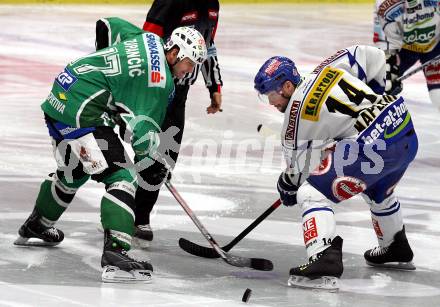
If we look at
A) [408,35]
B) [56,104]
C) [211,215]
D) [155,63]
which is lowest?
[211,215]

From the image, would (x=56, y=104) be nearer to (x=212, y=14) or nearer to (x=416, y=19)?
(x=212, y=14)

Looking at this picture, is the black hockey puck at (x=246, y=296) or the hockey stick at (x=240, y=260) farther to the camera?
the hockey stick at (x=240, y=260)

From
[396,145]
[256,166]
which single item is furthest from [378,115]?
[256,166]

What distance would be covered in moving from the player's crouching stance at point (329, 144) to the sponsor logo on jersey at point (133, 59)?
0.53 meters

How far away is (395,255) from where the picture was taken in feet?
17.5

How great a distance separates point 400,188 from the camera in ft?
23.4

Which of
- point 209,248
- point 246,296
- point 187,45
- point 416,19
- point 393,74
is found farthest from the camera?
point 393,74

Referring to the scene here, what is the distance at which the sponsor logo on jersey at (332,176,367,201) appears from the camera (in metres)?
4.89

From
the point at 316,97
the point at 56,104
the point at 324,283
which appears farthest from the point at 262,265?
the point at 56,104

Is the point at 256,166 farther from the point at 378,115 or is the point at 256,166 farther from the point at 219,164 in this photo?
the point at 378,115

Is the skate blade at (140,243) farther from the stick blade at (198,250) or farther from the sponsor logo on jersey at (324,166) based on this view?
the sponsor logo on jersey at (324,166)

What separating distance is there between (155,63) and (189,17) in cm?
101

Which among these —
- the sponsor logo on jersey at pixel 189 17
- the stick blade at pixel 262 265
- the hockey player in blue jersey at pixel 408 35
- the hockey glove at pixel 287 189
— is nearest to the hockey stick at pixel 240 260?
the stick blade at pixel 262 265

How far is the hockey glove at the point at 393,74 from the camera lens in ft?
26.5
